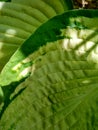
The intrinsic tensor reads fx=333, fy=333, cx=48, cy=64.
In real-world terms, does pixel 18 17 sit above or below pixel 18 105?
above

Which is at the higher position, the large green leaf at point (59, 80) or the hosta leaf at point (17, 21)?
the hosta leaf at point (17, 21)

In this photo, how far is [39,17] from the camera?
0.78 meters

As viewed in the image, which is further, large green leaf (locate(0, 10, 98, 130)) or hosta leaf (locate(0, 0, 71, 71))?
hosta leaf (locate(0, 0, 71, 71))

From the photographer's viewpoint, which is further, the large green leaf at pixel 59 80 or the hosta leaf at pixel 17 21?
the hosta leaf at pixel 17 21

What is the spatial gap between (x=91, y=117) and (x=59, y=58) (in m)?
0.11

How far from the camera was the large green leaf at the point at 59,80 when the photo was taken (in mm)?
499

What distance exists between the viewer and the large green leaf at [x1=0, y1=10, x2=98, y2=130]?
499 millimetres

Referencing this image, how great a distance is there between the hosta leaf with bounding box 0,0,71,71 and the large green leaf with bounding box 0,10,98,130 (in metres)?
0.17

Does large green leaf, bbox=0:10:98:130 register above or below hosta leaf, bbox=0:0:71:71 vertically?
below

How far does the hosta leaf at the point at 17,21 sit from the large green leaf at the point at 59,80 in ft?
0.54

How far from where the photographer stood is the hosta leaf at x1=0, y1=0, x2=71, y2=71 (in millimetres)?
708

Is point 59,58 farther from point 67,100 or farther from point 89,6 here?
point 89,6

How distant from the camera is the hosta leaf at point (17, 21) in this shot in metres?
0.71

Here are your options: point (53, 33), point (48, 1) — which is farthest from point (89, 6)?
point (53, 33)
